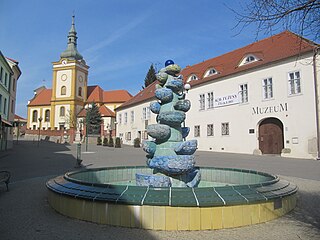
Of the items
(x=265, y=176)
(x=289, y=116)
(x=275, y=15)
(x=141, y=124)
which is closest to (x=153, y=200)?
(x=275, y=15)

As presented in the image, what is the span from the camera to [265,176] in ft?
25.1

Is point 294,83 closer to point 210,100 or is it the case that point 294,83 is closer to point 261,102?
point 261,102

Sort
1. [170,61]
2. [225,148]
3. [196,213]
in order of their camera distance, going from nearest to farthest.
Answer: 1. [196,213]
2. [170,61]
3. [225,148]

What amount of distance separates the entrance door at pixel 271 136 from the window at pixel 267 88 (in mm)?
2062

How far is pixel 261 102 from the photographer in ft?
81.3

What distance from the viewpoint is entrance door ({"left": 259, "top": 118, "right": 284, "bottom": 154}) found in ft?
76.4

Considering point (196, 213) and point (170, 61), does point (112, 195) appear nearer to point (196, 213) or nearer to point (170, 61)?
point (196, 213)

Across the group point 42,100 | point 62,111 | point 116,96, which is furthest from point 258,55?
point 42,100

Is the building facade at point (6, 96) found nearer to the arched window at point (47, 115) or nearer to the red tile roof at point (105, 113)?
the red tile roof at point (105, 113)

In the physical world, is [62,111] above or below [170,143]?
above

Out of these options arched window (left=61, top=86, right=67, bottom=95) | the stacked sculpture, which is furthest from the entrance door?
arched window (left=61, top=86, right=67, bottom=95)

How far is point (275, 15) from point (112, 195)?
406 centimetres

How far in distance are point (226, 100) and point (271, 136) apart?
6.23m

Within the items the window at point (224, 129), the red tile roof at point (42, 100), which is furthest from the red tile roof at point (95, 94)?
the window at point (224, 129)
